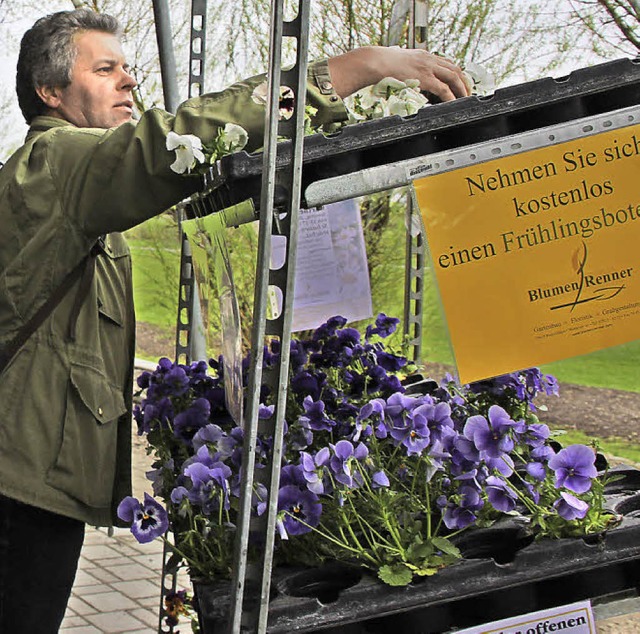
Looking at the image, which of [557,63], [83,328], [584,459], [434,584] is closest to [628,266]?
[584,459]

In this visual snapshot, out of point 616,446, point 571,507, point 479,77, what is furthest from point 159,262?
point 571,507

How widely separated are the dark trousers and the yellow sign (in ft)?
3.09

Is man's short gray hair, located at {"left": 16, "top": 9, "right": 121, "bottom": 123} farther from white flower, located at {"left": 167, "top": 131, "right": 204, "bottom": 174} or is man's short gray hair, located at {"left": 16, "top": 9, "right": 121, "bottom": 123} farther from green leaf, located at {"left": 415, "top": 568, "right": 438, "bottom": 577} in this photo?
green leaf, located at {"left": 415, "top": 568, "right": 438, "bottom": 577}

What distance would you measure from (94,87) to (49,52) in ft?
0.35

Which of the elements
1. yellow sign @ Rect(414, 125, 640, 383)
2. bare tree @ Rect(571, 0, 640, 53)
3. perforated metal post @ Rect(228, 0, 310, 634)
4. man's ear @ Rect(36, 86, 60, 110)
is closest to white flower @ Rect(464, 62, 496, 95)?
yellow sign @ Rect(414, 125, 640, 383)

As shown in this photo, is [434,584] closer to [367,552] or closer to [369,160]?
[367,552]

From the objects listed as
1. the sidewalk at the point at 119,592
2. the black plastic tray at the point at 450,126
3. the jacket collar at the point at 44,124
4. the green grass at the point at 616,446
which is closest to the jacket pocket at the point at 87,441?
the jacket collar at the point at 44,124

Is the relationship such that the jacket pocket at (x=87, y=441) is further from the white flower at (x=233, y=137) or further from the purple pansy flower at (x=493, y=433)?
the purple pansy flower at (x=493, y=433)

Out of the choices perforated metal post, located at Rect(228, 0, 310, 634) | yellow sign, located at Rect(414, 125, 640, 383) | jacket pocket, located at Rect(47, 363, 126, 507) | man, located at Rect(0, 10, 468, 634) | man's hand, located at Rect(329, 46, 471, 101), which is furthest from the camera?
jacket pocket, located at Rect(47, 363, 126, 507)

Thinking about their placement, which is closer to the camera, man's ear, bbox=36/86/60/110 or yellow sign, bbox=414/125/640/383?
yellow sign, bbox=414/125/640/383

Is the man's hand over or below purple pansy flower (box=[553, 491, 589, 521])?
over

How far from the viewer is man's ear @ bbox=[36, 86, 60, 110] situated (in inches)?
74.2

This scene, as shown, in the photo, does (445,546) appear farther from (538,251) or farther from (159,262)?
(159,262)

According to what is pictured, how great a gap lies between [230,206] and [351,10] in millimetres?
5228
